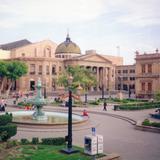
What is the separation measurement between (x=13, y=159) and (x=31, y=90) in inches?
2786

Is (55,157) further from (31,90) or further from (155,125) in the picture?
(31,90)

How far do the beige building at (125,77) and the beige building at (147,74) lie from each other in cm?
3339

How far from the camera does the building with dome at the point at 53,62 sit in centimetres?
8556

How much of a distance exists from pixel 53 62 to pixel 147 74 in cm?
3099

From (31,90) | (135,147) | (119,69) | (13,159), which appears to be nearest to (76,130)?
(135,147)

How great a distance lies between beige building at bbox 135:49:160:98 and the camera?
221 feet

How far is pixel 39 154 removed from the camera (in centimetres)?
1634

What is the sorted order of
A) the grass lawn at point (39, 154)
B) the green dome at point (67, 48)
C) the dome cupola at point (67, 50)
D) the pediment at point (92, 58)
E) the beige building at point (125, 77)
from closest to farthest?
the grass lawn at point (39, 154)
the pediment at point (92, 58)
the dome cupola at point (67, 50)
the green dome at point (67, 48)
the beige building at point (125, 77)

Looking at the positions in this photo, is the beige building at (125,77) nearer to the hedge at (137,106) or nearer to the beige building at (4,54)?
the beige building at (4,54)

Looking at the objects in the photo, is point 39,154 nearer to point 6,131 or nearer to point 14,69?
point 6,131

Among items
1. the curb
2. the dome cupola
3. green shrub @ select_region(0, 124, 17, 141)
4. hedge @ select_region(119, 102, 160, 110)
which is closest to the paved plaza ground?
the curb

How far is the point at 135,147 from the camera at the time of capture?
20.1 meters

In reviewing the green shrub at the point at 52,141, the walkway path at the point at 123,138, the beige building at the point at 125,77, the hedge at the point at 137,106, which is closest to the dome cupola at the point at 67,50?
the beige building at the point at 125,77

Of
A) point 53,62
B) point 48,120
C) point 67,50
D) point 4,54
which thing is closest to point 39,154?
point 48,120
